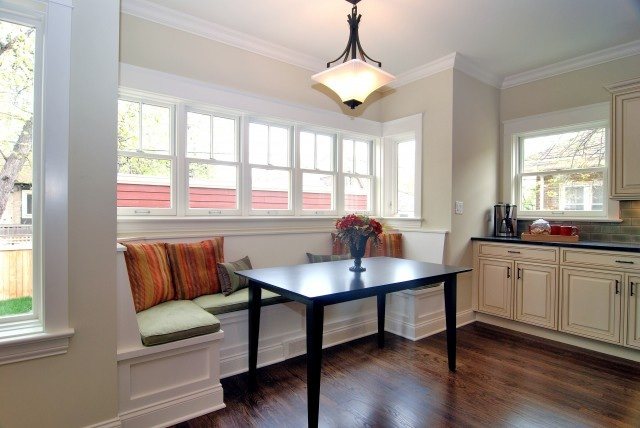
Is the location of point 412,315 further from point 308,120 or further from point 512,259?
point 308,120

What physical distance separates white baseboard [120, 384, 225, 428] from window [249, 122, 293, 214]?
1.67 meters

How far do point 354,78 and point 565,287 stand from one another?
8.90 ft

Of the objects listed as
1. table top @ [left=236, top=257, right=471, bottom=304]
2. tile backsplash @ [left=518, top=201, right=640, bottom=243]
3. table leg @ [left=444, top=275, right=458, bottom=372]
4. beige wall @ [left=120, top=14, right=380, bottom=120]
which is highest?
beige wall @ [left=120, top=14, right=380, bottom=120]

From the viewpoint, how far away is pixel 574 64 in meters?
3.53

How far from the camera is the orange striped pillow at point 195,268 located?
2561mm

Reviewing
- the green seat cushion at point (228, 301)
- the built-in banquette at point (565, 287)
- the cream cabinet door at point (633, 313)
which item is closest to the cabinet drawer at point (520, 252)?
the built-in banquette at point (565, 287)

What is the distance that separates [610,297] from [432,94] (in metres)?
2.49

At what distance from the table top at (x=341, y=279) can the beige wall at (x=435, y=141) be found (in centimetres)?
109

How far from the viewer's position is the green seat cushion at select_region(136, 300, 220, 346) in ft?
6.23

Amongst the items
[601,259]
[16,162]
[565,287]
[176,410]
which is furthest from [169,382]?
[601,259]

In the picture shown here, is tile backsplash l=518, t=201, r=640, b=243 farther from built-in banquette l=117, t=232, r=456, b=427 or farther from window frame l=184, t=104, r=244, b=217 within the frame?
window frame l=184, t=104, r=244, b=217

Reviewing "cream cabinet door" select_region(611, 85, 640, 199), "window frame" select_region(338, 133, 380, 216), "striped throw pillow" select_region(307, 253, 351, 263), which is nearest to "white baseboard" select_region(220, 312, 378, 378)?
"striped throw pillow" select_region(307, 253, 351, 263)

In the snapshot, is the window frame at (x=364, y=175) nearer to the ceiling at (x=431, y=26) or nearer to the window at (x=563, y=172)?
the ceiling at (x=431, y=26)

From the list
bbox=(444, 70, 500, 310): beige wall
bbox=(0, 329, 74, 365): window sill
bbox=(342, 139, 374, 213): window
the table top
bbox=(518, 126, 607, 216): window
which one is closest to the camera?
bbox=(0, 329, 74, 365): window sill
